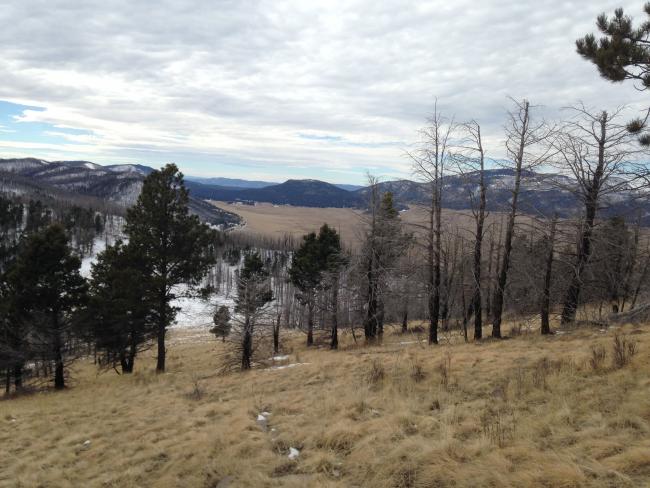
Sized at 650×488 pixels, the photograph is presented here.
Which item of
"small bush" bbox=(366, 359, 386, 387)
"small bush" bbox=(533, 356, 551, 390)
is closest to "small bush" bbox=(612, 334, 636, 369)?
"small bush" bbox=(533, 356, 551, 390)

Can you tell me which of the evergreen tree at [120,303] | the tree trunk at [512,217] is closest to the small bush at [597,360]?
the tree trunk at [512,217]

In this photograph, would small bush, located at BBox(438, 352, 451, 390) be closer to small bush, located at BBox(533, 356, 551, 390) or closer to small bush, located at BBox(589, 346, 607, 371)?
small bush, located at BBox(533, 356, 551, 390)

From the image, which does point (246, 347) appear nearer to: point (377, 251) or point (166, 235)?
point (166, 235)

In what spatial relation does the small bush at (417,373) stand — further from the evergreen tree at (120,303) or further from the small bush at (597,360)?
the evergreen tree at (120,303)

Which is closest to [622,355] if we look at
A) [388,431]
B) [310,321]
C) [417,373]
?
[417,373]

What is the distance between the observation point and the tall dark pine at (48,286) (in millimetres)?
18719

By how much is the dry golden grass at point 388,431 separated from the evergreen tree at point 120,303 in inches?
320

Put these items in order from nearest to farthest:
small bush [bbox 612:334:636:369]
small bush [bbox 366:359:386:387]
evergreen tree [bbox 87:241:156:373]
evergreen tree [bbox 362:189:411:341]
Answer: small bush [bbox 612:334:636:369] < small bush [bbox 366:359:386:387] < evergreen tree [bbox 362:189:411:341] < evergreen tree [bbox 87:241:156:373]

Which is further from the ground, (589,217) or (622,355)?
(589,217)

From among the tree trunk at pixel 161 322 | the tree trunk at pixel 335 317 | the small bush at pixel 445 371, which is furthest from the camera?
the tree trunk at pixel 335 317

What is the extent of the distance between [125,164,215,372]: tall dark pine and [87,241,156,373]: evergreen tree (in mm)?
722

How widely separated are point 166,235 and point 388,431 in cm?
1670

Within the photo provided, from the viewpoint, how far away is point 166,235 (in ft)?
66.9

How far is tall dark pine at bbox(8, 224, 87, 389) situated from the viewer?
61.4 ft
